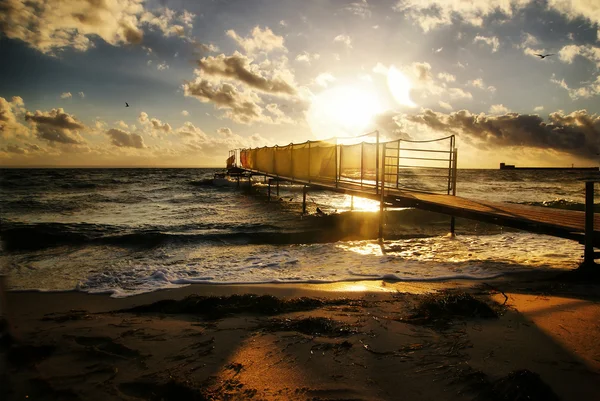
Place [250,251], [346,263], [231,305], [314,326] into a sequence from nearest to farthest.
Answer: [314,326] < [231,305] < [346,263] < [250,251]

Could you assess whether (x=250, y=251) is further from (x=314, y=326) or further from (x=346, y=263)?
(x=314, y=326)

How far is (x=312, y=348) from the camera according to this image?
9.95 feet

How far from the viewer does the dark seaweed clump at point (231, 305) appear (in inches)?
160

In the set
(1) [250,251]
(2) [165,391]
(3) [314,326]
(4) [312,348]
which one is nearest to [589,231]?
(3) [314,326]

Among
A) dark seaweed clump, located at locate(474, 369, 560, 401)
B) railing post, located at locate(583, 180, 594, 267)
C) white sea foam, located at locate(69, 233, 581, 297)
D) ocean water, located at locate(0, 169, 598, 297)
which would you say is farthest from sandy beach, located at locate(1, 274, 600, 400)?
ocean water, located at locate(0, 169, 598, 297)

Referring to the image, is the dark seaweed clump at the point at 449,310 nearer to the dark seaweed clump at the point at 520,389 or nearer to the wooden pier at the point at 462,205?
the dark seaweed clump at the point at 520,389

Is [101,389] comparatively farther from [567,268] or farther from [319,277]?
[567,268]

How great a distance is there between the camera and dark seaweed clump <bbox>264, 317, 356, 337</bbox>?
336 centimetres

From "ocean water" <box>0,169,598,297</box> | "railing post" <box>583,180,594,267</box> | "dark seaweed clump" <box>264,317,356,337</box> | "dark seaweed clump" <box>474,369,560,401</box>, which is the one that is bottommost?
"ocean water" <box>0,169,598,297</box>

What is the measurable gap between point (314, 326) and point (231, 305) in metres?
1.28

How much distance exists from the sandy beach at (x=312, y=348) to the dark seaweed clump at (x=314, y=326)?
0.01 metres

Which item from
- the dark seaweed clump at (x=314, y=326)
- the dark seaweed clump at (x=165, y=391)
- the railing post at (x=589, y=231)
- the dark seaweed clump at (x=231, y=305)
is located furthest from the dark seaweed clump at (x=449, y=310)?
the railing post at (x=589, y=231)

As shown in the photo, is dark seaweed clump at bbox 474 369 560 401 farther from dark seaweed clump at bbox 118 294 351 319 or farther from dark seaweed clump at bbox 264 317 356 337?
dark seaweed clump at bbox 118 294 351 319

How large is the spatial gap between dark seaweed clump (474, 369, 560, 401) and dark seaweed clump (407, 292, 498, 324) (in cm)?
118
